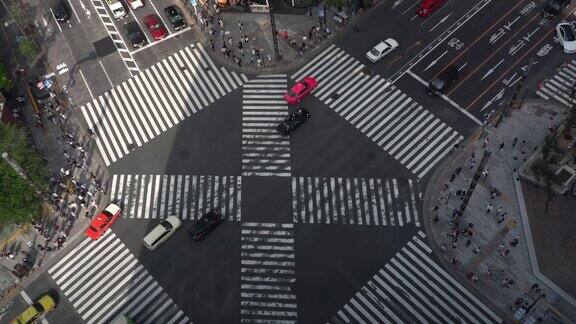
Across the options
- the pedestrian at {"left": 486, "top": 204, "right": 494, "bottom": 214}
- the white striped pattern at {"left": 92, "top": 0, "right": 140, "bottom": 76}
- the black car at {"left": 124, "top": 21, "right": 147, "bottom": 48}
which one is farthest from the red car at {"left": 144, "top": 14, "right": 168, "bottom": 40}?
the pedestrian at {"left": 486, "top": 204, "right": 494, "bottom": 214}

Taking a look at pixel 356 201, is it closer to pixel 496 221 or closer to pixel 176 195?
pixel 496 221

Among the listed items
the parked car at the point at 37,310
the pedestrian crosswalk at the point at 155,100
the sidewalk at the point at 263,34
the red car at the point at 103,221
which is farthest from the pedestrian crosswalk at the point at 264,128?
the parked car at the point at 37,310

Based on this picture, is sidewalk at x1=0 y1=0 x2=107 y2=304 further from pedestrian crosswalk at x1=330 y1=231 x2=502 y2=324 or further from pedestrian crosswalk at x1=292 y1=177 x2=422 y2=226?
pedestrian crosswalk at x1=330 y1=231 x2=502 y2=324

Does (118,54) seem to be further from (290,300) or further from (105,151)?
(290,300)

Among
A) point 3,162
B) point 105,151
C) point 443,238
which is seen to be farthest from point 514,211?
point 3,162

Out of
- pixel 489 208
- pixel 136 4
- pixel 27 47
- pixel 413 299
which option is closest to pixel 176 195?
pixel 413 299
